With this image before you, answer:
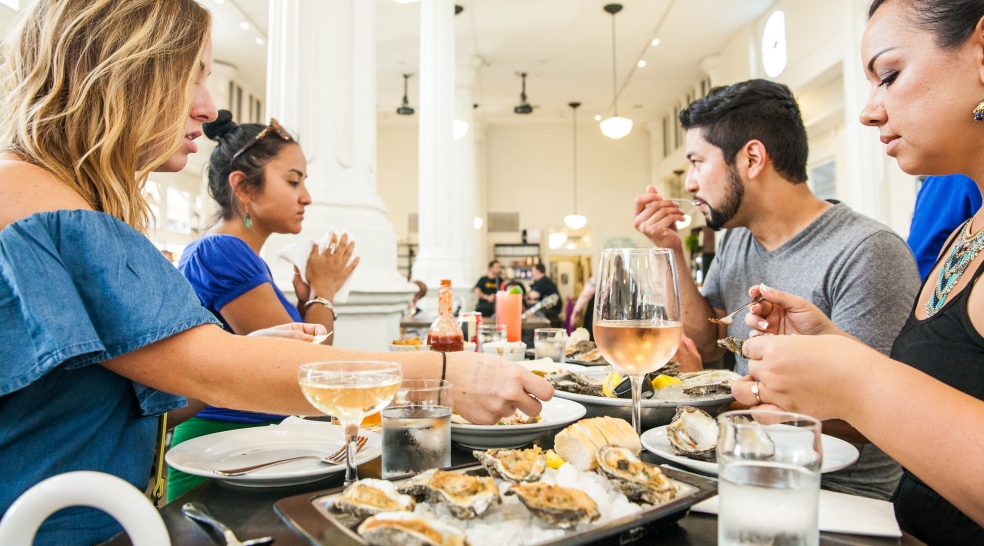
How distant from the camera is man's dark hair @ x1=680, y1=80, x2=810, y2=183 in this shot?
1772 millimetres

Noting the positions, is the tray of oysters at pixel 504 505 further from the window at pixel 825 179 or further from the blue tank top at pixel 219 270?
the window at pixel 825 179

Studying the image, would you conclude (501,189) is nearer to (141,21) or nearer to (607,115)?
(607,115)

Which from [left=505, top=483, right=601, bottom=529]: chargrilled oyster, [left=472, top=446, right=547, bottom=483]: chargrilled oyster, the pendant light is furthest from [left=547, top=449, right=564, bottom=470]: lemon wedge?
the pendant light

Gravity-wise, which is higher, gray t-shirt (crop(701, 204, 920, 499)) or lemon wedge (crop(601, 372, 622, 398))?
gray t-shirt (crop(701, 204, 920, 499))

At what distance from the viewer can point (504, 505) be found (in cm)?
56

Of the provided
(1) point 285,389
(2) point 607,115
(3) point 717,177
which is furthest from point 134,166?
(2) point 607,115

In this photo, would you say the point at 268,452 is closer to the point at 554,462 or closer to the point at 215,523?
the point at 215,523

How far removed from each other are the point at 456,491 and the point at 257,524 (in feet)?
0.82

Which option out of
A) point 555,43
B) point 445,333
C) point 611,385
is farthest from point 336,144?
point 555,43

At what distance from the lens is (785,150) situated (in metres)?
1.77

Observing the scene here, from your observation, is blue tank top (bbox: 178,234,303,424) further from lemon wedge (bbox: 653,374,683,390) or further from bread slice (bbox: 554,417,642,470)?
bread slice (bbox: 554,417,642,470)

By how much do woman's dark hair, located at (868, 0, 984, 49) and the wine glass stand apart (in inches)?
23.2

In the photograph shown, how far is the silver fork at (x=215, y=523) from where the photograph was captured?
0.53m

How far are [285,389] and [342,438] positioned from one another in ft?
0.51
